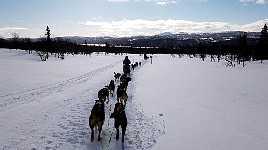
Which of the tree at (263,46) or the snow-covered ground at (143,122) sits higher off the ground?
the tree at (263,46)

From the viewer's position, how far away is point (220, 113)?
11242mm

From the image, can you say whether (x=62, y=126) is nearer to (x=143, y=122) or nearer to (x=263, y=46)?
(x=143, y=122)

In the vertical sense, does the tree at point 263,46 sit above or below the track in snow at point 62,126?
above

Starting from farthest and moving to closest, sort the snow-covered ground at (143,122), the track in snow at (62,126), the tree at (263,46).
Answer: the tree at (263,46)
the snow-covered ground at (143,122)
the track in snow at (62,126)

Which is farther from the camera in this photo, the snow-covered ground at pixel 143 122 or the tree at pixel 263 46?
the tree at pixel 263 46

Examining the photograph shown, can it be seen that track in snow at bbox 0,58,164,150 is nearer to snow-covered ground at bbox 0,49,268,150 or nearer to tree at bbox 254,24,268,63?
snow-covered ground at bbox 0,49,268,150

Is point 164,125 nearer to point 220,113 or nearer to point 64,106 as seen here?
point 220,113

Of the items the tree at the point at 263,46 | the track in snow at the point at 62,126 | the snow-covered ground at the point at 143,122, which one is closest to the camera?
the track in snow at the point at 62,126

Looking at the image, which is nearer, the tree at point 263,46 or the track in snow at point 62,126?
the track in snow at point 62,126

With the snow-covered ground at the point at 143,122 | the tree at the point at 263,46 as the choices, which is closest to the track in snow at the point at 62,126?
the snow-covered ground at the point at 143,122

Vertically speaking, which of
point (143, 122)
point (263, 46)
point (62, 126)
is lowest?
point (143, 122)

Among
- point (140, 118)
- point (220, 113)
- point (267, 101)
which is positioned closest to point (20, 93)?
point (140, 118)

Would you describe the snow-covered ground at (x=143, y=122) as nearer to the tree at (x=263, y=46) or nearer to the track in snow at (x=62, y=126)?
the track in snow at (x=62, y=126)

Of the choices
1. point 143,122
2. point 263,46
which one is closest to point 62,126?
point 143,122
